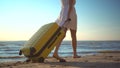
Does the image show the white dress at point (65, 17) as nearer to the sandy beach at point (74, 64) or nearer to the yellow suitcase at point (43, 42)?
the yellow suitcase at point (43, 42)

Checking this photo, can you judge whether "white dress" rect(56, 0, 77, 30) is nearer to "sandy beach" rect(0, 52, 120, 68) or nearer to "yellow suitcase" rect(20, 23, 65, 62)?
"yellow suitcase" rect(20, 23, 65, 62)

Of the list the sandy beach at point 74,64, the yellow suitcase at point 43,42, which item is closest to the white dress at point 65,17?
the yellow suitcase at point 43,42

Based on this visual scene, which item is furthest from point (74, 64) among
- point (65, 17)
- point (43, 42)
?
point (65, 17)

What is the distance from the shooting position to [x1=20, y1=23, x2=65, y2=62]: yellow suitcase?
5.92 m

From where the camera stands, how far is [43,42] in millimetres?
5996

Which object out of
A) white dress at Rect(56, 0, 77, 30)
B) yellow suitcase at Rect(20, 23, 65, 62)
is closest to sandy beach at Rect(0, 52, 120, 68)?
yellow suitcase at Rect(20, 23, 65, 62)

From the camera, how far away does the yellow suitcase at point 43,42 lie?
5.92 m

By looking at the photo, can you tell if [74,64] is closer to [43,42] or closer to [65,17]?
[43,42]

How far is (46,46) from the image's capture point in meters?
6.03

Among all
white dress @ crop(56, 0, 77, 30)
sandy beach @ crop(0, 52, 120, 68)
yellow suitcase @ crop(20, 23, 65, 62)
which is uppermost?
white dress @ crop(56, 0, 77, 30)

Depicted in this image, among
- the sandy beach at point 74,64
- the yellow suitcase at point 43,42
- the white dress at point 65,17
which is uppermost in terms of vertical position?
the white dress at point 65,17

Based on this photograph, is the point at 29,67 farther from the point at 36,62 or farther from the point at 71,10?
the point at 71,10

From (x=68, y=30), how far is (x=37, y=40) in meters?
1.14

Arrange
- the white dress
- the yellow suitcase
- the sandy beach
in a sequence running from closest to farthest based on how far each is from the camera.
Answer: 1. the sandy beach
2. the yellow suitcase
3. the white dress
